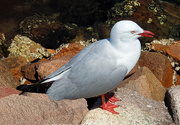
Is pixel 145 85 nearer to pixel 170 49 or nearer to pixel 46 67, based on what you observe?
pixel 170 49

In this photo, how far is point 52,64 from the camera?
421 centimetres

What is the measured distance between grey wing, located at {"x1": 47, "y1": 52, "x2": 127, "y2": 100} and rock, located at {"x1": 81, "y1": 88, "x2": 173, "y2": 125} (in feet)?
1.26

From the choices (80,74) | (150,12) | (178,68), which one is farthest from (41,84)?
(150,12)

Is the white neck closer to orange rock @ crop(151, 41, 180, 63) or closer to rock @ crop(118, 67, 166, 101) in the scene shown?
rock @ crop(118, 67, 166, 101)

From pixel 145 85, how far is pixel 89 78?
56.0 inches

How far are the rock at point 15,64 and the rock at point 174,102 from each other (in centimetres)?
292

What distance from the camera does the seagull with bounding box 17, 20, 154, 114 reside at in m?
2.77

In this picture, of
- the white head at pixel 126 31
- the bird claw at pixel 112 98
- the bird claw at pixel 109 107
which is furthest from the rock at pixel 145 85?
the white head at pixel 126 31

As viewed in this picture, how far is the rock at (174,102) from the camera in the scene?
3.10 meters

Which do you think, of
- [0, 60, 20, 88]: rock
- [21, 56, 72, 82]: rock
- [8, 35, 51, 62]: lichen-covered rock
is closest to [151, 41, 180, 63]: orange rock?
[21, 56, 72, 82]: rock

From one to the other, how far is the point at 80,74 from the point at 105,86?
338 millimetres

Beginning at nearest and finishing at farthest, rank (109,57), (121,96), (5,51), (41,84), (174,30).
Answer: (109,57)
(41,84)
(121,96)
(5,51)
(174,30)

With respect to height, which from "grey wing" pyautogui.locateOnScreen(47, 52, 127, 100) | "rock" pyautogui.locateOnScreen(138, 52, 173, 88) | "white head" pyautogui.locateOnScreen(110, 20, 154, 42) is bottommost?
"rock" pyautogui.locateOnScreen(138, 52, 173, 88)

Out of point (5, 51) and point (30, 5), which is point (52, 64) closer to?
point (5, 51)
